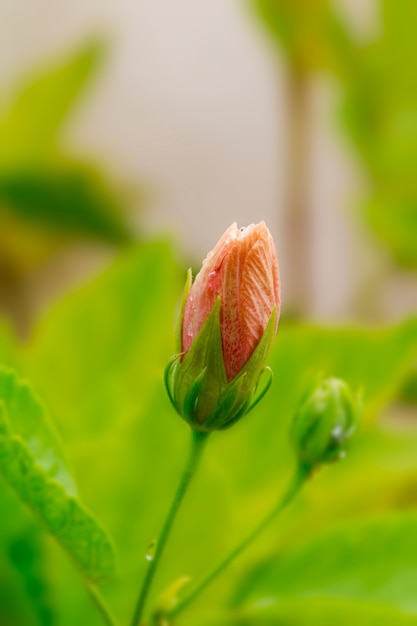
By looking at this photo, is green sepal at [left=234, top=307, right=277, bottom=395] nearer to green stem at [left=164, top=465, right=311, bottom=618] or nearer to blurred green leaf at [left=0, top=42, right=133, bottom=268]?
green stem at [left=164, top=465, right=311, bottom=618]

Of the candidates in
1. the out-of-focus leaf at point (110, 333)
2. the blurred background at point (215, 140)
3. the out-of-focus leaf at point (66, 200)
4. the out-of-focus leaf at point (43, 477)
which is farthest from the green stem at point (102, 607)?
the out-of-focus leaf at point (66, 200)

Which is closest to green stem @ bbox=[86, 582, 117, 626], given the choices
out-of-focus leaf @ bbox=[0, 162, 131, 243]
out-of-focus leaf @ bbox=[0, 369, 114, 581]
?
out-of-focus leaf @ bbox=[0, 369, 114, 581]

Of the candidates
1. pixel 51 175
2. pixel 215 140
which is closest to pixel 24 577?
pixel 51 175

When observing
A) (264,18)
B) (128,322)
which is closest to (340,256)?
(264,18)

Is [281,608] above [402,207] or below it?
below

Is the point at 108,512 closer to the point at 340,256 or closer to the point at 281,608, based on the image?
the point at 281,608

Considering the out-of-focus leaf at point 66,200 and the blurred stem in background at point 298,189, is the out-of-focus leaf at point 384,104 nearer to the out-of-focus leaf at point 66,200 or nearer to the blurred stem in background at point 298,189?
the blurred stem in background at point 298,189
